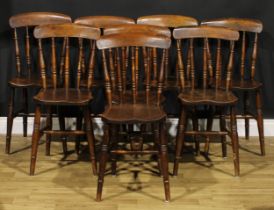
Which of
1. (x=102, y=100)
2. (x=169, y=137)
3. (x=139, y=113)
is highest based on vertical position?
(x=139, y=113)

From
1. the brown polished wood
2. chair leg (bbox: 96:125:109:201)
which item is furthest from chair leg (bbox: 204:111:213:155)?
chair leg (bbox: 96:125:109:201)

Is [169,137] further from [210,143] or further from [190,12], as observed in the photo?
[190,12]

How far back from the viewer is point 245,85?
349 cm

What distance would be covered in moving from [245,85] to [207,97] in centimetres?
52

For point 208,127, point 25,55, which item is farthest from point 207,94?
point 25,55

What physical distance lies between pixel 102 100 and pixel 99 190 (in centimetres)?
124

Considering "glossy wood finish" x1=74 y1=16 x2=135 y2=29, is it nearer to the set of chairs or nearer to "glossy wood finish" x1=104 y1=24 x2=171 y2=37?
the set of chairs

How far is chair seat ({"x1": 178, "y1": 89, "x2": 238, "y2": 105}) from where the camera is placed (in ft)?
9.96

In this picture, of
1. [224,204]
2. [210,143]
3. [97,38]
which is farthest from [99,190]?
[210,143]

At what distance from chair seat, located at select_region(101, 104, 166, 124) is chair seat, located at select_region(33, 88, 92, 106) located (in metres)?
0.23

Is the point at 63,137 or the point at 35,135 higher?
the point at 35,135

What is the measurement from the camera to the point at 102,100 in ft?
13.0

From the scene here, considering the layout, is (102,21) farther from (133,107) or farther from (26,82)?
(133,107)

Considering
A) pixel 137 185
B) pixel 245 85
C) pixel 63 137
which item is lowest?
pixel 137 185
